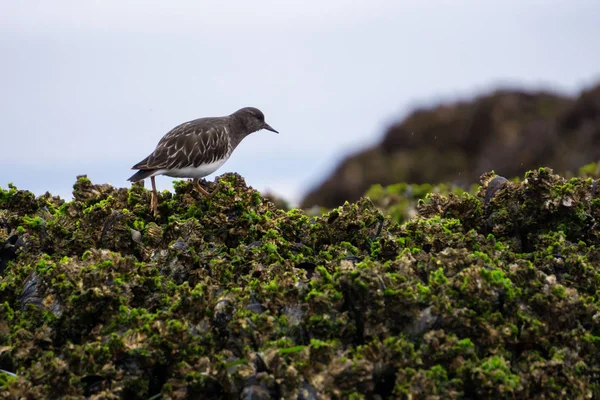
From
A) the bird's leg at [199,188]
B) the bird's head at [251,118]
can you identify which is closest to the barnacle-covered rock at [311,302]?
the bird's leg at [199,188]

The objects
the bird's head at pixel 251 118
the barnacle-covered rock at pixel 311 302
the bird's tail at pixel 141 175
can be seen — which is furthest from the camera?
the bird's head at pixel 251 118

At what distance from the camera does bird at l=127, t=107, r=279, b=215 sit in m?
11.6

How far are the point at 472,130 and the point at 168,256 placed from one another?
41.4 metres

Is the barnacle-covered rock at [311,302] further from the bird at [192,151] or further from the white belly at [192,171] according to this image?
the white belly at [192,171]

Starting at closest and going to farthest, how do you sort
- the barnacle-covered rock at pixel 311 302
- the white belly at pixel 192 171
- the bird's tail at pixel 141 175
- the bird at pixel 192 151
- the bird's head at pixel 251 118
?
the barnacle-covered rock at pixel 311 302, the bird's tail at pixel 141 175, the bird at pixel 192 151, the white belly at pixel 192 171, the bird's head at pixel 251 118

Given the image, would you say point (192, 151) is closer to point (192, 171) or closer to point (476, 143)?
point (192, 171)

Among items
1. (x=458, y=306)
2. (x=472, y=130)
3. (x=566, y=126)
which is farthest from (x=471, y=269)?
(x=472, y=130)

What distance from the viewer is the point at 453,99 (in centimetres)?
5431

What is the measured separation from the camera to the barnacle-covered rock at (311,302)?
5781mm

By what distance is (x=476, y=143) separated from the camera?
4606cm

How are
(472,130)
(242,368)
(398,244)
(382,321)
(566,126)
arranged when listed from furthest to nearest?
(472,130), (566,126), (398,244), (382,321), (242,368)

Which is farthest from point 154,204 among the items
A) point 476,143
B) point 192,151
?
point 476,143

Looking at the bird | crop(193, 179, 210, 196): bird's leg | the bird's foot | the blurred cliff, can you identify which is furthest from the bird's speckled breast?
the blurred cliff

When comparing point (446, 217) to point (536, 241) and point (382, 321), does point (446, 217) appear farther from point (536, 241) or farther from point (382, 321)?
point (382, 321)
